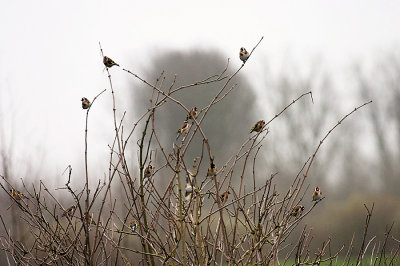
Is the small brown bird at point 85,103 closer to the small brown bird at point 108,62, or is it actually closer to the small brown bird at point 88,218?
the small brown bird at point 108,62

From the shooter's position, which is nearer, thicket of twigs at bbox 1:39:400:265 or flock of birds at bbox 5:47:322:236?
thicket of twigs at bbox 1:39:400:265

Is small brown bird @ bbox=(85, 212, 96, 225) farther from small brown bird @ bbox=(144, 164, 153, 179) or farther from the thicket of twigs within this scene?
small brown bird @ bbox=(144, 164, 153, 179)

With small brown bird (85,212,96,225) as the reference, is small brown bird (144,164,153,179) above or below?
above

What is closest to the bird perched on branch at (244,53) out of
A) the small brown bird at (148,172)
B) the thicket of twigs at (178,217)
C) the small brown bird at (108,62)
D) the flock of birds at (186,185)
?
the flock of birds at (186,185)

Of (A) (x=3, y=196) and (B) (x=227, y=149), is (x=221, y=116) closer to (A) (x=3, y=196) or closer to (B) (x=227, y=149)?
(B) (x=227, y=149)

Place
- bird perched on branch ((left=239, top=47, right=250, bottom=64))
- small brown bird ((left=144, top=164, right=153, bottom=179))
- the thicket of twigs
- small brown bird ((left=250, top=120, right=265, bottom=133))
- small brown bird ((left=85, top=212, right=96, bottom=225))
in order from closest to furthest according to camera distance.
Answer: the thicket of twigs, small brown bird ((left=85, top=212, right=96, bottom=225)), small brown bird ((left=144, top=164, right=153, bottom=179)), small brown bird ((left=250, top=120, right=265, bottom=133)), bird perched on branch ((left=239, top=47, right=250, bottom=64))

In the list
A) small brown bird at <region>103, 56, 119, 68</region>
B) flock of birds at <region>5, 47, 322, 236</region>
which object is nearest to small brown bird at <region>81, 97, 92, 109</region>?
flock of birds at <region>5, 47, 322, 236</region>

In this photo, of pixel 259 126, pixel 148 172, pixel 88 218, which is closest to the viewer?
pixel 88 218

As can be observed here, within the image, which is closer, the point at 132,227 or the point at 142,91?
the point at 132,227

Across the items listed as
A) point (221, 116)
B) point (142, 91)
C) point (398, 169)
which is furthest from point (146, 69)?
point (398, 169)

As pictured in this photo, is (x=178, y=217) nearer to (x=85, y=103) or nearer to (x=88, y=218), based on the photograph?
(x=88, y=218)

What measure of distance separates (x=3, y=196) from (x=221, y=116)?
8108mm

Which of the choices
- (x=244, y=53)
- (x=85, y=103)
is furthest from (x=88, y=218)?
(x=244, y=53)

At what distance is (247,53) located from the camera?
3396 millimetres
